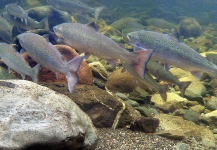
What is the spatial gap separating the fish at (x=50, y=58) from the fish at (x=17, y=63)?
0.65 feet

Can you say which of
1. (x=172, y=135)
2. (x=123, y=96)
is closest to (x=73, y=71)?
(x=172, y=135)

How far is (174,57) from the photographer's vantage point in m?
4.96

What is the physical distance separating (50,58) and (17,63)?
74 centimetres

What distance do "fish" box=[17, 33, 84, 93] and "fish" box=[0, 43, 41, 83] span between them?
0.20 meters

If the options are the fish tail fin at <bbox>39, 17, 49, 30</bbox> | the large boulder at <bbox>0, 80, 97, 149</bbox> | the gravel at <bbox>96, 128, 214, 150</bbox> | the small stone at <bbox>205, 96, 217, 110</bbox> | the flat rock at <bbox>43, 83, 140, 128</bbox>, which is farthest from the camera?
the fish tail fin at <bbox>39, 17, 49, 30</bbox>

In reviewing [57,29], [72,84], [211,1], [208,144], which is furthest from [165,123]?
[211,1]

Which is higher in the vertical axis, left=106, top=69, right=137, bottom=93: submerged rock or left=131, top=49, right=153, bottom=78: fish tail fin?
left=131, top=49, right=153, bottom=78: fish tail fin

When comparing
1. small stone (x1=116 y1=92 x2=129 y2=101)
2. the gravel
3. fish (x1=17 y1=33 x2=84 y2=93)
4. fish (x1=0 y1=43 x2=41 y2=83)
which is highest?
fish (x1=17 y1=33 x2=84 y2=93)

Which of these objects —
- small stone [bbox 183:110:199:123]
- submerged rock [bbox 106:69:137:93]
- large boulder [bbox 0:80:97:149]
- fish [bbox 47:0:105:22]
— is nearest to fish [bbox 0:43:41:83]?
large boulder [bbox 0:80:97:149]

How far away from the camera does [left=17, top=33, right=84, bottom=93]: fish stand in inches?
142

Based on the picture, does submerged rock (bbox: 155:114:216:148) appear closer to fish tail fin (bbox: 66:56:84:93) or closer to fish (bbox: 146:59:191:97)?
fish (bbox: 146:59:191:97)

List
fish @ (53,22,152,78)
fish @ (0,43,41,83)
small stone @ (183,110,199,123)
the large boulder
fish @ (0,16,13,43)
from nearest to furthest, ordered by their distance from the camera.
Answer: the large boulder
fish @ (0,43,41,83)
fish @ (53,22,152,78)
small stone @ (183,110,199,123)
fish @ (0,16,13,43)

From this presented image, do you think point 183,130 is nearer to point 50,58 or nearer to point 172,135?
point 172,135

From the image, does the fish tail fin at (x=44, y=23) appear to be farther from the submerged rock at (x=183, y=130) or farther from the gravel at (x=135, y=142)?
the gravel at (x=135, y=142)
